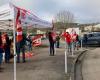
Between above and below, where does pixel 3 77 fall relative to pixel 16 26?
below

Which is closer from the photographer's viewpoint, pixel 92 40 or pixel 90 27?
pixel 92 40

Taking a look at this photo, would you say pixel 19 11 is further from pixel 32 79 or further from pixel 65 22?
pixel 65 22

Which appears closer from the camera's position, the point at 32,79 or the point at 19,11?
the point at 19,11

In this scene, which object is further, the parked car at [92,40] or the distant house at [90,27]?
the distant house at [90,27]

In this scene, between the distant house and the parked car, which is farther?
the distant house

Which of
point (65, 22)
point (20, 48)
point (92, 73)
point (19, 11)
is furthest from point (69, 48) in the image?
point (65, 22)

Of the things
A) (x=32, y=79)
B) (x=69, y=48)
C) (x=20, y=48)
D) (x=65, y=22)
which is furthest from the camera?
(x=65, y=22)

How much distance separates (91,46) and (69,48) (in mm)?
14398

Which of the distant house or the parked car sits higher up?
the distant house

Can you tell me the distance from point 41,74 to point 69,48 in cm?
1419

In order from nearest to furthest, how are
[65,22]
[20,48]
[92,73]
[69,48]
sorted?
[92,73] < [20,48] < [69,48] < [65,22]

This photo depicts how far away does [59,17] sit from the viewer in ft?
309

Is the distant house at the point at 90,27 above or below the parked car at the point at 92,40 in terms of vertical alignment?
A: above

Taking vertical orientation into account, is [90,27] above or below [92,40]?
above
